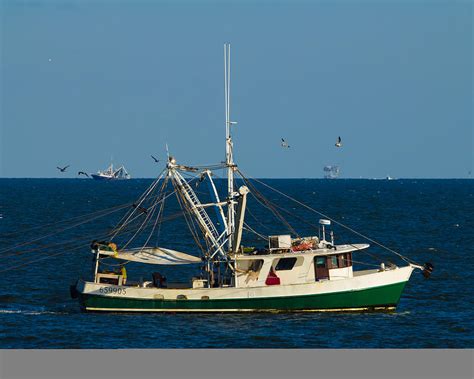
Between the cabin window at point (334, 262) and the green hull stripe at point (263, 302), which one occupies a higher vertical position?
the cabin window at point (334, 262)

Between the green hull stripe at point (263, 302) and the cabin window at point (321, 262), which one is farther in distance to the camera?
the cabin window at point (321, 262)

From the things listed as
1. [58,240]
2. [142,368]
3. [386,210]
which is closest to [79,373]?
[142,368]

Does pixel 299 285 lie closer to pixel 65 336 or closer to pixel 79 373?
pixel 65 336

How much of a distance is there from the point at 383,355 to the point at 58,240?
167ft

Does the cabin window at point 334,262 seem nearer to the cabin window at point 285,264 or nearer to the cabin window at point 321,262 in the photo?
the cabin window at point 321,262

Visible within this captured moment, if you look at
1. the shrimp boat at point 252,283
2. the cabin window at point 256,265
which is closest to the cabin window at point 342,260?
the shrimp boat at point 252,283

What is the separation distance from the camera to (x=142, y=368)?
105 ft

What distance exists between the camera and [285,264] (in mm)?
49562

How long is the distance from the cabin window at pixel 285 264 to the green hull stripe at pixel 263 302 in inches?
54.7

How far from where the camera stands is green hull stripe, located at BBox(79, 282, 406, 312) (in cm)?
4919

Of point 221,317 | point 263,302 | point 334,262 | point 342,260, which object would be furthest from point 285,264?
point 221,317

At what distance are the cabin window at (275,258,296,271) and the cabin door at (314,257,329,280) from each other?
1.06 metres

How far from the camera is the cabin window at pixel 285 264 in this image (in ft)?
162

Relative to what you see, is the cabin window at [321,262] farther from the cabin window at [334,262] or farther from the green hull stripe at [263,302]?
the green hull stripe at [263,302]
